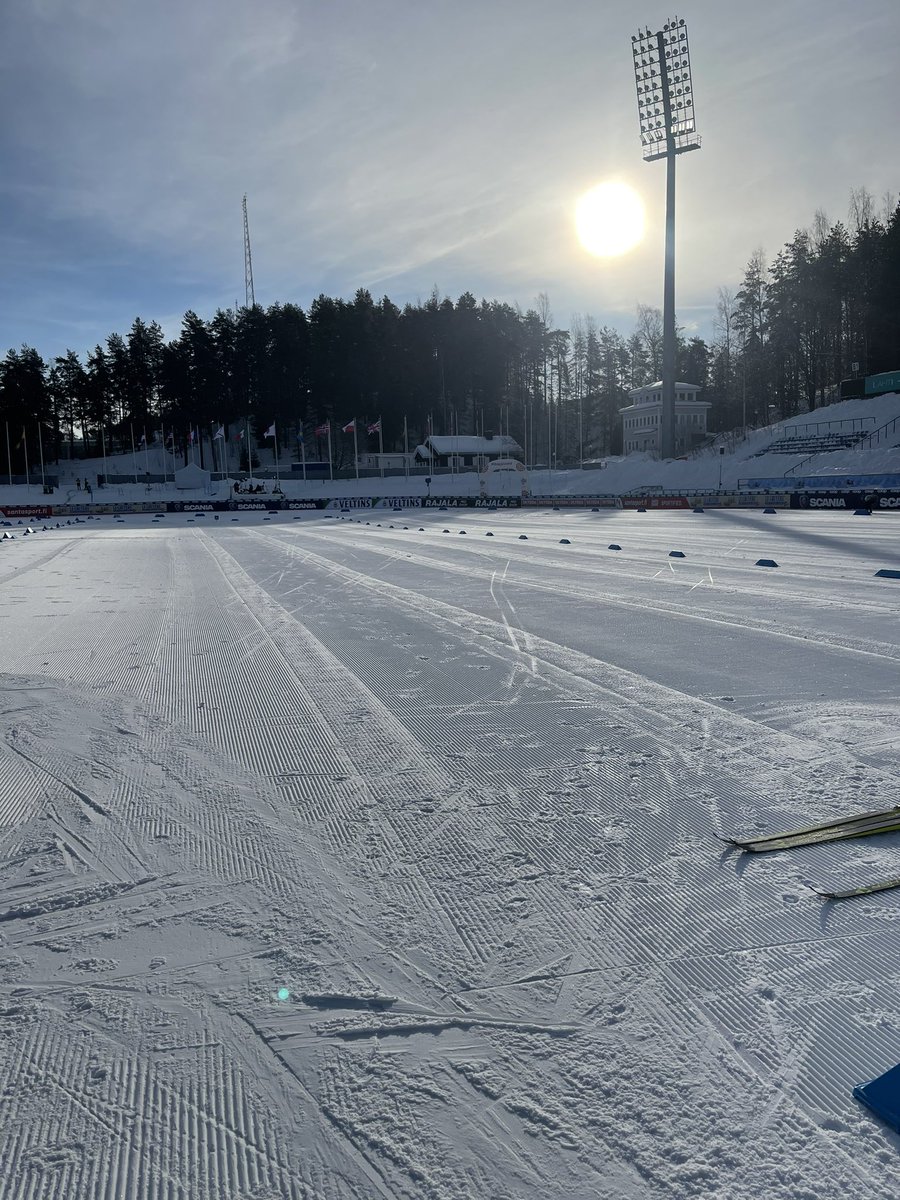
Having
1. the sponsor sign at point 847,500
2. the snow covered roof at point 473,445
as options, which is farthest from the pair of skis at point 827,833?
the snow covered roof at point 473,445

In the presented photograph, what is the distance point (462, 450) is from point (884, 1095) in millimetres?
83479

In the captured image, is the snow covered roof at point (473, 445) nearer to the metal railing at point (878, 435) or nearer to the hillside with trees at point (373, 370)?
the hillside with trees at point (373, 370)

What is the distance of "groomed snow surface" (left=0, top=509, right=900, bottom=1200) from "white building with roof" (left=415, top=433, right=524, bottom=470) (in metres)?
77.2

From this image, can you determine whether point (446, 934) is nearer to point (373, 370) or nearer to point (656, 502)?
point (656, 502)

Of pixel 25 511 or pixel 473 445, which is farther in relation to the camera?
pixel 473 445

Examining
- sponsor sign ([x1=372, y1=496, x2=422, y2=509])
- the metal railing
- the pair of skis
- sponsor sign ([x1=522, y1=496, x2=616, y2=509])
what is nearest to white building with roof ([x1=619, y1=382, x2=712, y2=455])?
sponsor sign ([x1=522, y1=496, x2=616, y2=509])

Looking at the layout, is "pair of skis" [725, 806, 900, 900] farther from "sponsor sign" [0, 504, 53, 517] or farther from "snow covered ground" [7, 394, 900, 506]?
"sponsor sign" [0, 504, 53, 517]

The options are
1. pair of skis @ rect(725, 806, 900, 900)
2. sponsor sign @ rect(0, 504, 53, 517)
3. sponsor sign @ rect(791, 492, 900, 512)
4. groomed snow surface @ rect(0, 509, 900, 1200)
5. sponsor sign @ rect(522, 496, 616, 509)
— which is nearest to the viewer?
groomed snow surface @ rect(0, 509, 900, 1200)

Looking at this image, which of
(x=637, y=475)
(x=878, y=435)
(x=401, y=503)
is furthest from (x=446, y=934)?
(x=401, y=503)

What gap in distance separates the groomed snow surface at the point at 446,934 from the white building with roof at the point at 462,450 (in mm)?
77195

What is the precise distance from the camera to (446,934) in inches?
109

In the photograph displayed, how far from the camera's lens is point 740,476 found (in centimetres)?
5006

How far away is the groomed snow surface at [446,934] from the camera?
1.92 metres

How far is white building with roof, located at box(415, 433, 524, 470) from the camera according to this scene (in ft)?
273
